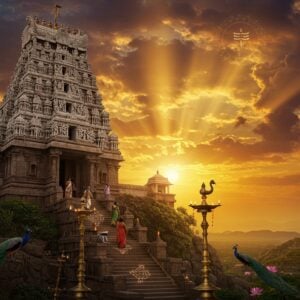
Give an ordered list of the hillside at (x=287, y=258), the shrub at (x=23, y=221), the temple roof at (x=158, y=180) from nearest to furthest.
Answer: the shrub at (x=23, y=221), the temple roof at (x=158, y=180), the hillside at (x=287, y=258)

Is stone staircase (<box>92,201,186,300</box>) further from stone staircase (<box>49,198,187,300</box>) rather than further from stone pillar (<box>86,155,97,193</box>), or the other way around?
stone pillar (<box>86,155,97,193</box>)

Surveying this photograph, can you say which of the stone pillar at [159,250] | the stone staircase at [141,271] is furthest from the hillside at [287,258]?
the stone staircase at [141,271]

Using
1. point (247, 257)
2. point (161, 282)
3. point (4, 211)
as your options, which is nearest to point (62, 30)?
point (4, 211)

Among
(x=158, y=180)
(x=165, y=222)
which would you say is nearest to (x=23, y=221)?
(x=165, y=222)

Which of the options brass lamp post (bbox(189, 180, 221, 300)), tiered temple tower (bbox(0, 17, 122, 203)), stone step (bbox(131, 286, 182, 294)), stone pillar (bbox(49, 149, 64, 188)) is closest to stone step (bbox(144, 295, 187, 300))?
stone step (bbox(131, 286, 182, 294))

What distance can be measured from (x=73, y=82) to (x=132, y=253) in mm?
22531

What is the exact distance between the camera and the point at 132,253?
3077 cm

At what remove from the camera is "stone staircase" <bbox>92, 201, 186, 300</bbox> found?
87.5 ft

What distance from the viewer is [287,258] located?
220 feet

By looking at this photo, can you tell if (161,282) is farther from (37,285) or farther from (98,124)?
(98,124)

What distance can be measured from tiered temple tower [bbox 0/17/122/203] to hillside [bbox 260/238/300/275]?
1054 inches

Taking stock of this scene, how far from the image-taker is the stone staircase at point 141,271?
2667cm

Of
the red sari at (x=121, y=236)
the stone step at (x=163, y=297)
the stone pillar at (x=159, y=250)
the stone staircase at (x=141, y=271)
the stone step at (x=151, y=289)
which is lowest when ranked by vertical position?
the stone step at (x=163, y=297)

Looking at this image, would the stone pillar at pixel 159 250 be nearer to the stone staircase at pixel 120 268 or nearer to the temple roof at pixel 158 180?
the stone staircase at pixel 120 268
